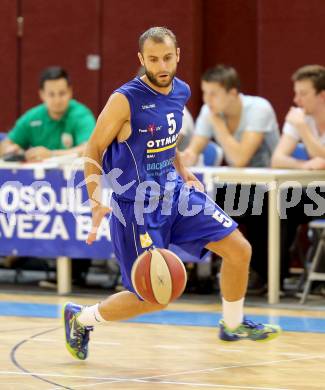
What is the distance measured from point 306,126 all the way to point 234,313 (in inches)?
107

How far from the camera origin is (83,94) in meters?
11.9

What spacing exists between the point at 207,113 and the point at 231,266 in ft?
11.2

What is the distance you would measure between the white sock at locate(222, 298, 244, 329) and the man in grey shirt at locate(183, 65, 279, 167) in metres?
2.83

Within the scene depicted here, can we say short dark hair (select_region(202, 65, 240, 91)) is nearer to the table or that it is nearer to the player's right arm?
the table

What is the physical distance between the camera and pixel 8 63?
12062 millimetres

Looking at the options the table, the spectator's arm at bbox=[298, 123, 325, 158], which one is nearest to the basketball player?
the table

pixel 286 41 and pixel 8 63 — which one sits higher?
pixel 286 41

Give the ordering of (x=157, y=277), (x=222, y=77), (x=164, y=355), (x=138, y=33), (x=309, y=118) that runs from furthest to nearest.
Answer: (x=138, y=33) < (x=222, y=77) < (x=309, y=118) < (x=164, y=355) < (x=157, y=277)

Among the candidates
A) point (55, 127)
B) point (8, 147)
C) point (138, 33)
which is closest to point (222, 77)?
point (55, 127)

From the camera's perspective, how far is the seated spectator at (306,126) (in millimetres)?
9133

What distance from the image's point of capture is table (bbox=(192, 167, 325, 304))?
906 centimetres

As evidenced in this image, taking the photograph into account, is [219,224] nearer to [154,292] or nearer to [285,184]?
[154,292]

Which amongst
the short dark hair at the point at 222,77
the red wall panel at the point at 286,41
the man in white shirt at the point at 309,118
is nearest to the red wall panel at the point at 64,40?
the red wall panel at the point at 286,41

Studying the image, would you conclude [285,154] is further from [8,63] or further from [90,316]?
[8,63]
